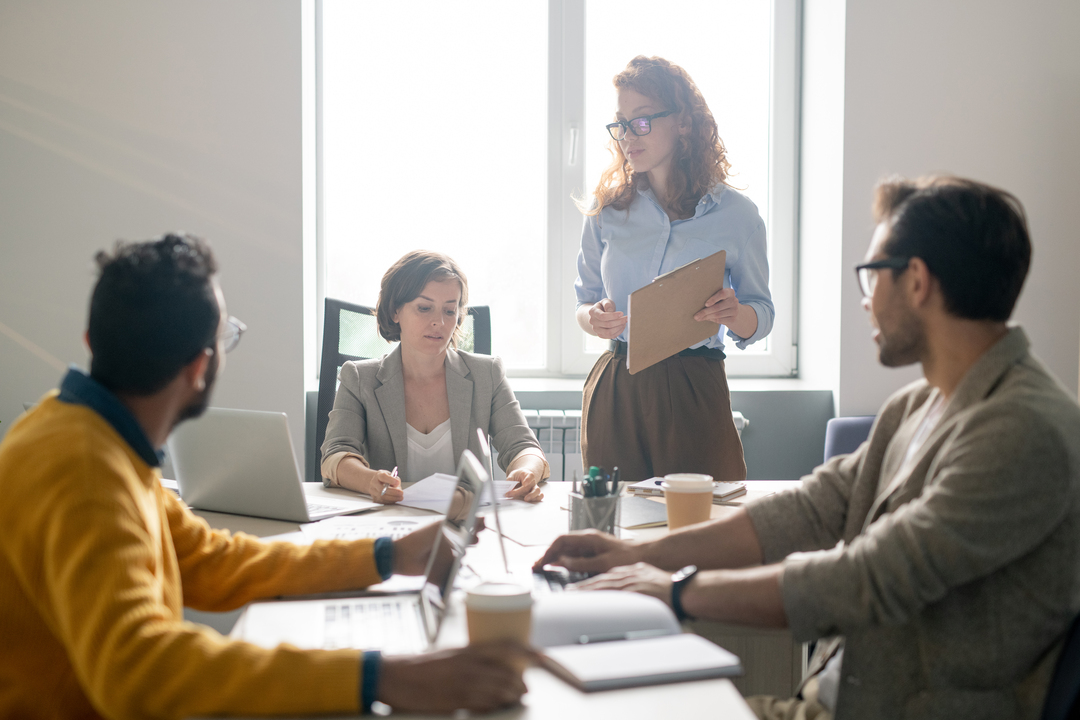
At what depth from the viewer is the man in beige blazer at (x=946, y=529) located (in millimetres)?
982

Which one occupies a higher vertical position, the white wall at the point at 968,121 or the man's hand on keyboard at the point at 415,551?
the white wall at the point at 968,121

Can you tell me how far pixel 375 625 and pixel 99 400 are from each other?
18.0 inches

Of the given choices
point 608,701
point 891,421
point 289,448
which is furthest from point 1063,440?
point 289,448

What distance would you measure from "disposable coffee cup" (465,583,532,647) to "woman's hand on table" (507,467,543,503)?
90 cm

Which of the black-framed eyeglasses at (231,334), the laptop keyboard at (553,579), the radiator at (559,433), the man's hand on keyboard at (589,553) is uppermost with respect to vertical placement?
the black-framed eyeglasses at (231,334)

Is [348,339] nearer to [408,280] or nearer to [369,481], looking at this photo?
[408,280]

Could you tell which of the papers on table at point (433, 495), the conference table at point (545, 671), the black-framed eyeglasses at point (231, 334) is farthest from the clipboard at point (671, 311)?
the black-framed eyeglasses at point (231, 334)

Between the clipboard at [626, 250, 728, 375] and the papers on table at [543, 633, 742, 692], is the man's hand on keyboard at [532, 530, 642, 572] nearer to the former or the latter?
the papers on table at [543, 633, 742, 692]

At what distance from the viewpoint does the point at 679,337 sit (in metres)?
2.03

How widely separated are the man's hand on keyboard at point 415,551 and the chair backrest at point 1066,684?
0.83m

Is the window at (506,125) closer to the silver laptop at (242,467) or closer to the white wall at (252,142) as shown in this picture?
the white wall at (252,142)

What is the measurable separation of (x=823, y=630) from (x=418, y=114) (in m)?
3.00

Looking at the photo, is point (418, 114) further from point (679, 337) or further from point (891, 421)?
point (891, 421)

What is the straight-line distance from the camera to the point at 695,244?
2.25 metres
